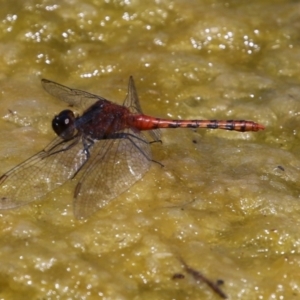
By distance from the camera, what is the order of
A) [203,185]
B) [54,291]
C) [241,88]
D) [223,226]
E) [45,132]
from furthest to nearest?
1. [241,88]
2. [45,132]
3. [203,185]
4. [223,226]
5. [54,291]

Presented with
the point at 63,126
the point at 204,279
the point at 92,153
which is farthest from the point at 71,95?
the point at 204,279

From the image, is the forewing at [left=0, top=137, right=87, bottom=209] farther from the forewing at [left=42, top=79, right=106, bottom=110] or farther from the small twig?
the small twig

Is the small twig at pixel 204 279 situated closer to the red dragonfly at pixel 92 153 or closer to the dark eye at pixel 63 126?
the red dragonfly at pixel 92 153

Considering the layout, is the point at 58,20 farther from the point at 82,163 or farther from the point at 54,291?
the point at 54,291

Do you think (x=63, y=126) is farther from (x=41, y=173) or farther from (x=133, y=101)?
(x=133, y=101)

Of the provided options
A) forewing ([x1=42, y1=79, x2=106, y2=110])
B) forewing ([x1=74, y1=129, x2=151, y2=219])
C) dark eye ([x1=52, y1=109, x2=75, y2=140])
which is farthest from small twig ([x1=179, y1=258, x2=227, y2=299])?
forewing ([x1=42, y1=79, x2=106, y2=110])

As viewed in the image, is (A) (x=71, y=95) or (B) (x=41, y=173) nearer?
(B) (x=41, y=173)

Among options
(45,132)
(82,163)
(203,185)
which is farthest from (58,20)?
(203,185)

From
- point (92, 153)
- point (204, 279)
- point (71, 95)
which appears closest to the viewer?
point (204, 279)
